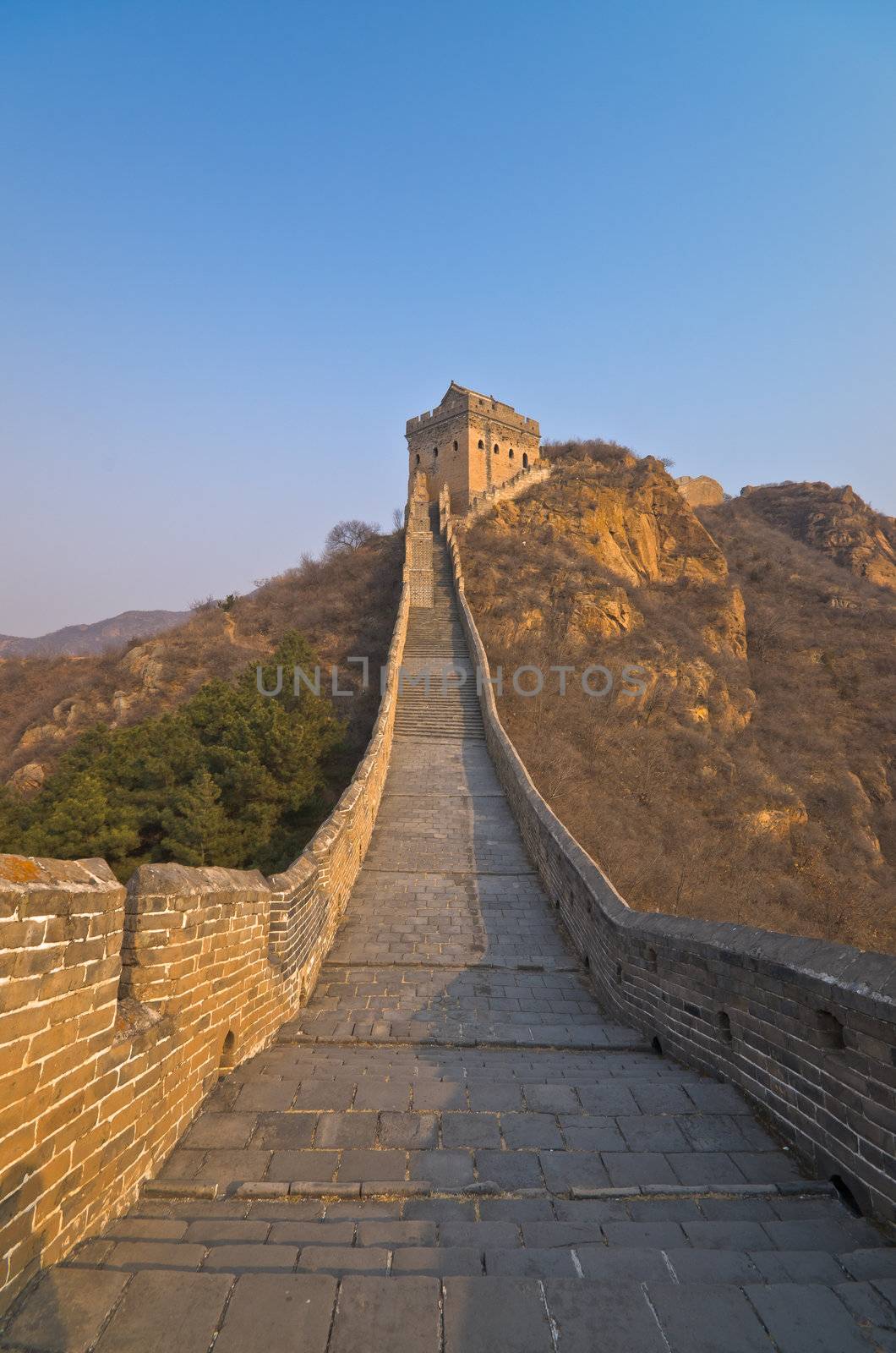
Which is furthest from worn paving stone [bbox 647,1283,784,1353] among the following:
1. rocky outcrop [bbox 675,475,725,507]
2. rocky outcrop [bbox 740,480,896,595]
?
rocky outcrop [bbox 675,475,725,507]

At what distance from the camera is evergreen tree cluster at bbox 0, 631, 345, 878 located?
13.6 m

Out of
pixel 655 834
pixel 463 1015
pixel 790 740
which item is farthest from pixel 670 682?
pixel 463 1015

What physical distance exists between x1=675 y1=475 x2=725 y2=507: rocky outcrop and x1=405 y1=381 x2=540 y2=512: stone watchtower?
81.7 ft

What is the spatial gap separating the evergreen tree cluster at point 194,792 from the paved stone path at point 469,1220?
8.32 m

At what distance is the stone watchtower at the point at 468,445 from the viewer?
115ft

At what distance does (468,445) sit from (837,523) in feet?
91.3

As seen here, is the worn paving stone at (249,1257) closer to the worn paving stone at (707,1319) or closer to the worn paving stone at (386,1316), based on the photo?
the worn paving stone at (386,1316)

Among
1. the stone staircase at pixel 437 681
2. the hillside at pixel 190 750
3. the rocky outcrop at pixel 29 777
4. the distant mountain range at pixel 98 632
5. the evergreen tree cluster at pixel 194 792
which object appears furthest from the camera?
the distant mountain range at pixel 98 632

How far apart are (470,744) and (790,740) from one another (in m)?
14.9

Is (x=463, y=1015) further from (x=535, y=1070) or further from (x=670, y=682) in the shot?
(x=670, y=682)

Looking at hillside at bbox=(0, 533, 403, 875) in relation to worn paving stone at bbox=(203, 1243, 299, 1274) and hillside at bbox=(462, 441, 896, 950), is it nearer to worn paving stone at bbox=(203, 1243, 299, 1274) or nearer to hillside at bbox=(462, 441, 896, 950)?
hillside at bbox=(462, 441, 896, 950)

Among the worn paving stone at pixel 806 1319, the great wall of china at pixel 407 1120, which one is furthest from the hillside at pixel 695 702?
the worn paving stone at pixel 806 1319

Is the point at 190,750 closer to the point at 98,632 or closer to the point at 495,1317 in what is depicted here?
the point at 495,1317

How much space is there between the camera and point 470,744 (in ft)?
53.4
